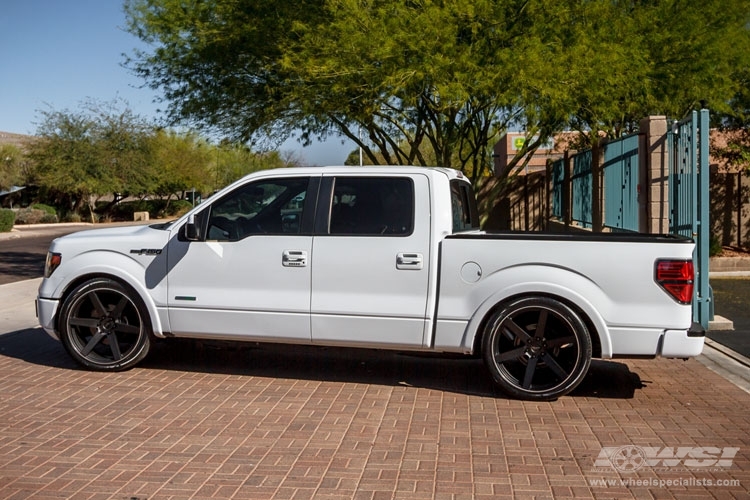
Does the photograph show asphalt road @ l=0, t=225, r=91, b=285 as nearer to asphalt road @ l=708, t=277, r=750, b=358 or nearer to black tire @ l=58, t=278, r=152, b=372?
black tire @ l=58, t=278, r=152, b=372

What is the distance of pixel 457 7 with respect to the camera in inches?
507

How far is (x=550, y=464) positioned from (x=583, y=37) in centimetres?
897

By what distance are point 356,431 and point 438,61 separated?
24.7 feet

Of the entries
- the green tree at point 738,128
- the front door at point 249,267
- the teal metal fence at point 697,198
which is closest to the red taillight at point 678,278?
the front door at point 249,267

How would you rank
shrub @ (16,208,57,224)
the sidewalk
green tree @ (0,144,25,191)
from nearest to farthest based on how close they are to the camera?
the sidewalk
shrub @ (16,208,57,224)
green tree @ (0,144,25,191)

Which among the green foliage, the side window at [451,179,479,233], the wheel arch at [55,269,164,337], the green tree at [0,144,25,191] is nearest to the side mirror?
the wheel arch at [55,269,164,337]

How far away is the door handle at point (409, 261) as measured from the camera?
300 inches

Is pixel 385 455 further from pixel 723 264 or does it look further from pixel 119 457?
pixel 723 264

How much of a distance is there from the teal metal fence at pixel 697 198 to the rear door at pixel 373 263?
4018 millimetres

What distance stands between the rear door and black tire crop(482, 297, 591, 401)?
672mm

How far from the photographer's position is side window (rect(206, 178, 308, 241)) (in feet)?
26.7

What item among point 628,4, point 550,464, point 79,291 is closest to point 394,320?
point 550,464

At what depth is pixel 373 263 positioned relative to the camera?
7742 millimetres

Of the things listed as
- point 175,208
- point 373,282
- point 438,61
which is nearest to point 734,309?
point 438,61
